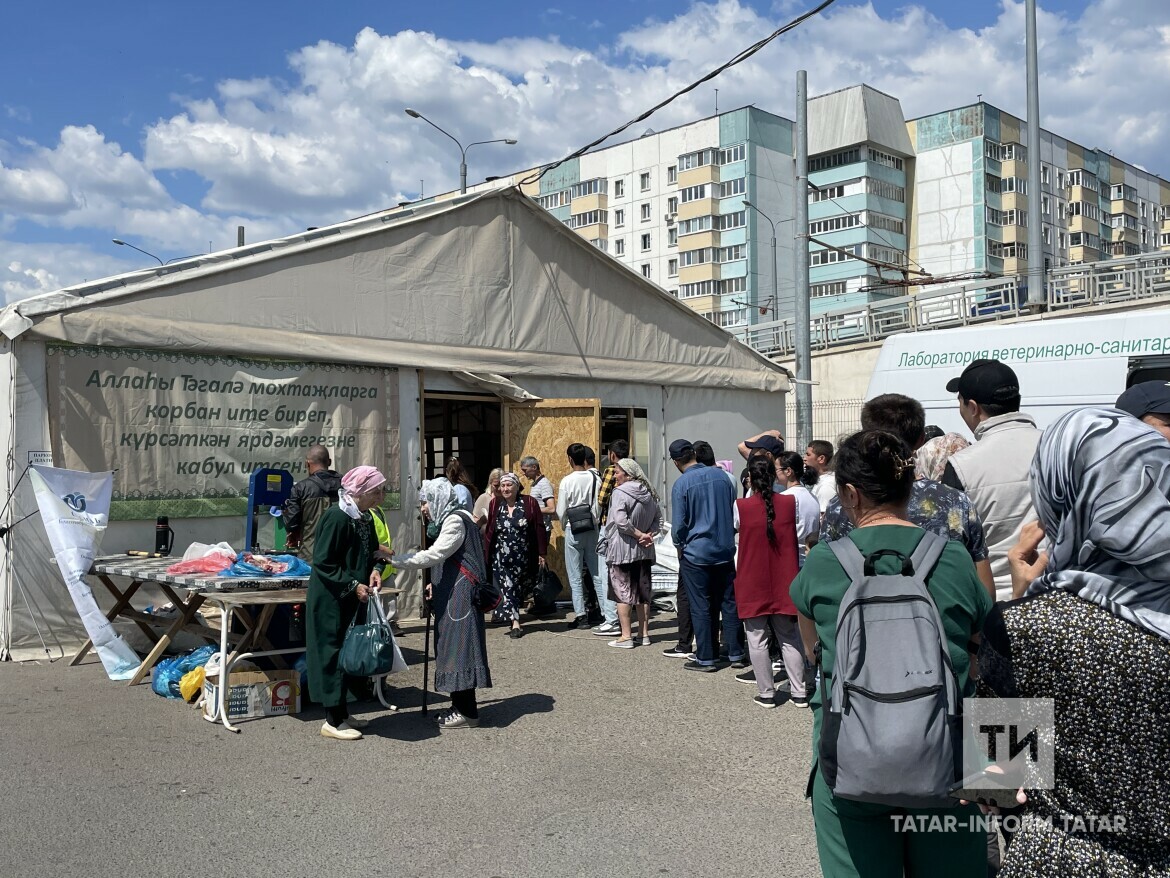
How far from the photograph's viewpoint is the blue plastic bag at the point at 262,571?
712 centimetres

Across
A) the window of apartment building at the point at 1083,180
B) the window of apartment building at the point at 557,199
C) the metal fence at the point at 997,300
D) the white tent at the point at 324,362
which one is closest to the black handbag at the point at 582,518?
the white tent at the point at 324,362

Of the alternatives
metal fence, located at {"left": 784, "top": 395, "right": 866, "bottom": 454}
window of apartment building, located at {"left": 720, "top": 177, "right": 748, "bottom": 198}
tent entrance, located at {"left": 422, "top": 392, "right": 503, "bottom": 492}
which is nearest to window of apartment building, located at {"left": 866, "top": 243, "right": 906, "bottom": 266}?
window of apartment building, located at {"left": 720, "top": 177, "right": 748, "bottom": 198}

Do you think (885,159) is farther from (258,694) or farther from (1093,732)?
(1093,732)

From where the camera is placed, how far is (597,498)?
33.4 feet

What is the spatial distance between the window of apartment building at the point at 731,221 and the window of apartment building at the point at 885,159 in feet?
26.2

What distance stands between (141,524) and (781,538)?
5609 millimetres

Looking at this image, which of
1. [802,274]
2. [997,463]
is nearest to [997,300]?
[802,274]

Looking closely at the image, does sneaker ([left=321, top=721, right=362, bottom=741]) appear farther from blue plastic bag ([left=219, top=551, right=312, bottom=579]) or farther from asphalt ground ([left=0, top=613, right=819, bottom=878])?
blue plastic bag ([left=219, top=551, right=312, bottom=579])

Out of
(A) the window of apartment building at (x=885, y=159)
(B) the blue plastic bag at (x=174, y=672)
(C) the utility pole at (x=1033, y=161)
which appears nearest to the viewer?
(B) the blue plastic bag at (x=174, y=672)

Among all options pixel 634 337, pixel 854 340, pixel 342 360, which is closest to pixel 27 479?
pixel 342 360

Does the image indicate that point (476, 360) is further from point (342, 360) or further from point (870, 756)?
point (870, 756)

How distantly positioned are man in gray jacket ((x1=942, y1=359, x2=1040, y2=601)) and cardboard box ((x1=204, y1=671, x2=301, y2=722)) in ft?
16.0

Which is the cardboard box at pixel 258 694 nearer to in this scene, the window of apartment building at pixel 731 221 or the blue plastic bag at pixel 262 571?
the blue plastic bag at pixel 262 571

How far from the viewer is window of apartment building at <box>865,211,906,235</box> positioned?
5675cm
